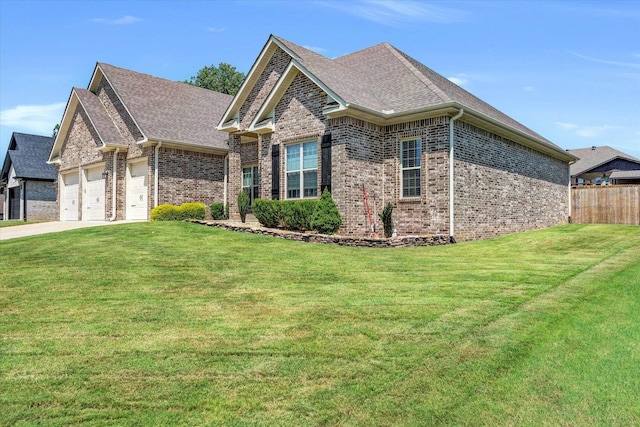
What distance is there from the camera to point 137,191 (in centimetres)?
2106

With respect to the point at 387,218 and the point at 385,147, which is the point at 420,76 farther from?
the point at 387,218

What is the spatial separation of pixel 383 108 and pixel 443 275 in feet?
27.3

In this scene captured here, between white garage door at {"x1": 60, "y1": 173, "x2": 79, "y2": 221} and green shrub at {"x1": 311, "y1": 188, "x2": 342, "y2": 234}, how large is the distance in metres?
16.7

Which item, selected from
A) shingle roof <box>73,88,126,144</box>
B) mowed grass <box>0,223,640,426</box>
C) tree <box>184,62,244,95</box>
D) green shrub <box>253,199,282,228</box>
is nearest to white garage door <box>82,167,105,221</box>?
shingle roof <box>73,88,126,144</box>

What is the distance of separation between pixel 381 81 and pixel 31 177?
2750 centimetres

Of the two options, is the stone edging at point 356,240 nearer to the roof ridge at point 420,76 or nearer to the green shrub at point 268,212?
the green shrub at point 268,212

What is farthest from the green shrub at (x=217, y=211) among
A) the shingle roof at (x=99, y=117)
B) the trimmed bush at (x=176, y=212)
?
the shingle roof at (x=99, y=117)

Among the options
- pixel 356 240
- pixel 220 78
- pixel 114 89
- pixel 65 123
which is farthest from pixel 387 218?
pixel 220 78

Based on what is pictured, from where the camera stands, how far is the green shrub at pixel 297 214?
47.0 feet

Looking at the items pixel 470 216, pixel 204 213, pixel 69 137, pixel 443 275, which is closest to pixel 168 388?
pixel 443 275

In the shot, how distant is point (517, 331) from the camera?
4934mm

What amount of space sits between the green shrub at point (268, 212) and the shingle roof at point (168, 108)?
6.43 metres

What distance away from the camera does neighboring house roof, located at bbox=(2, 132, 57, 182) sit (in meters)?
32.8

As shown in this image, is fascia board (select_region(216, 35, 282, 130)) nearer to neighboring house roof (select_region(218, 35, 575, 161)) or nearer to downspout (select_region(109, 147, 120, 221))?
neighboring house roof (select_region(218, 35, 575, 161))
